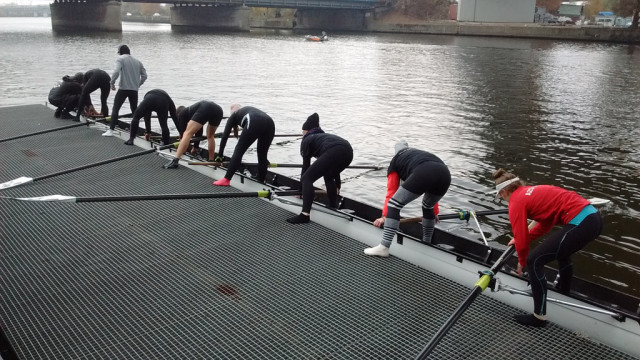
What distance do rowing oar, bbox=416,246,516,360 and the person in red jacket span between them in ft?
1.31

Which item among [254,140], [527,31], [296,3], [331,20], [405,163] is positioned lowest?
[254,140]

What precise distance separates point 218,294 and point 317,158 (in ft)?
8.78

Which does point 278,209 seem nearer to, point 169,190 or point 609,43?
point 169,190

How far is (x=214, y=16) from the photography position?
8694 cm

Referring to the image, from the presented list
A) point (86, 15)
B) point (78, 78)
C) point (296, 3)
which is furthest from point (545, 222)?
point (296, 3)

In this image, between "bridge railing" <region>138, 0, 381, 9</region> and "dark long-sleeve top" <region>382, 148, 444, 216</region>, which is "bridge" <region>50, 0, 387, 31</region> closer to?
"bridge railing" <region>138, 0, 381, 9</region>

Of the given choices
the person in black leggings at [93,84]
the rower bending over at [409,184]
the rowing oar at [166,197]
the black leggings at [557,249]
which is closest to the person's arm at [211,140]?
the rowing oar at [166,197]

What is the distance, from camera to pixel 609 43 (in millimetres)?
63312

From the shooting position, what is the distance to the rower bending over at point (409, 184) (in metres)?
6.02

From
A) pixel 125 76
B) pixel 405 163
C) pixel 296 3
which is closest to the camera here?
pixel 405 163

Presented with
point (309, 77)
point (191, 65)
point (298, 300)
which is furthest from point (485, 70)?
point (298, 300)

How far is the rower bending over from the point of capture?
6023 mm

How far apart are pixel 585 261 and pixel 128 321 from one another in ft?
25.5

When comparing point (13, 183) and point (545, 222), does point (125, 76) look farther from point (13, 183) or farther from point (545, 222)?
point (545, 222)
